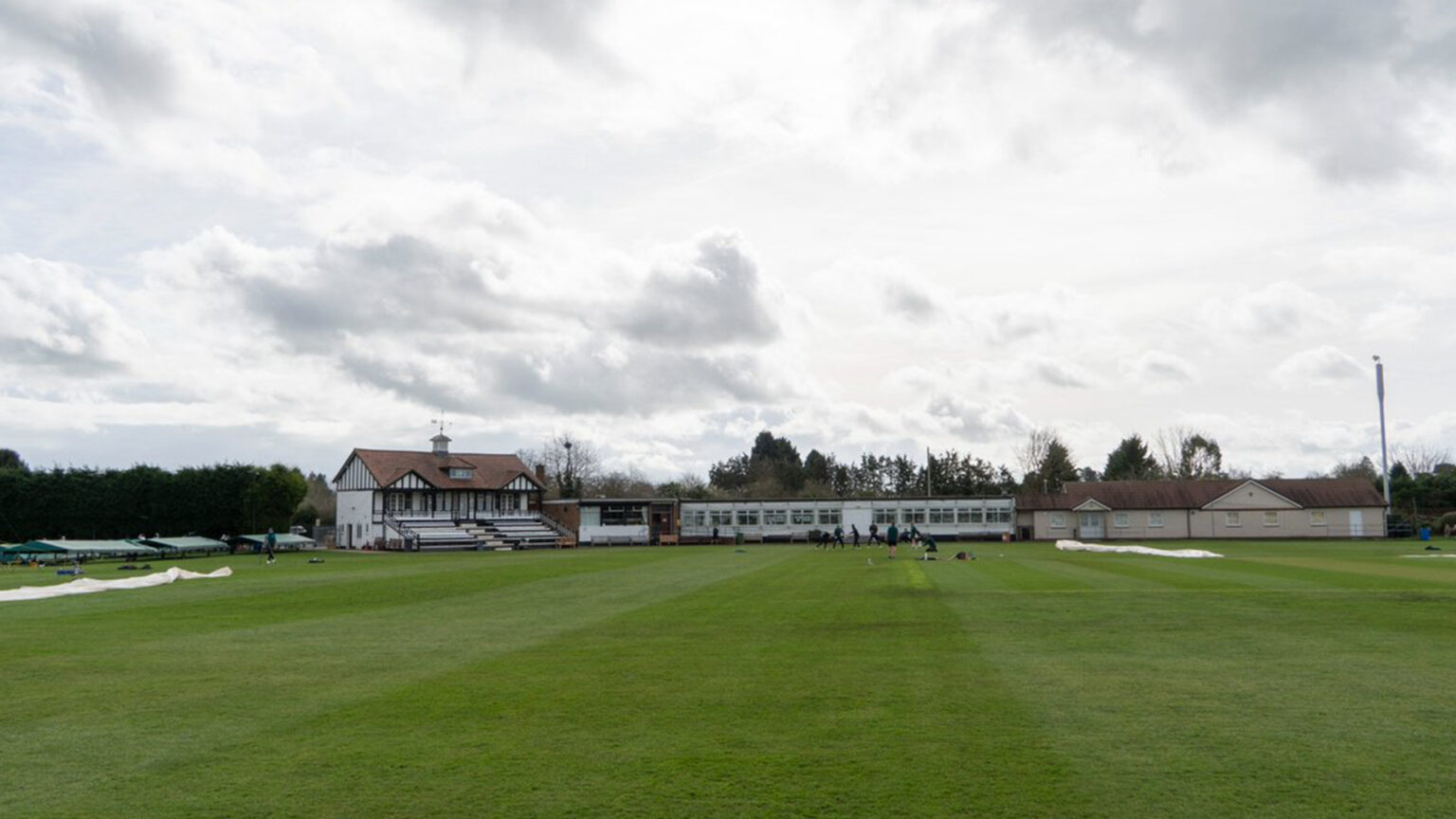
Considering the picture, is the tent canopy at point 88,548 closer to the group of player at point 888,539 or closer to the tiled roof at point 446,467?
the tiled roof at point 446,467

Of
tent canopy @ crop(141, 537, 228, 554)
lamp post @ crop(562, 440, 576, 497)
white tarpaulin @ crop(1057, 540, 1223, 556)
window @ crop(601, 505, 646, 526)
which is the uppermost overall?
lamp post @ crop(562, 440, 576, 497)

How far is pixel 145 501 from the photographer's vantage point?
6369cm

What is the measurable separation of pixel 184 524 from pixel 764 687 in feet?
207

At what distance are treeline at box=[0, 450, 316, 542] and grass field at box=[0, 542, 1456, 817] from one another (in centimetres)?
4727

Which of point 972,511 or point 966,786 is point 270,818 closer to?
point 966,786

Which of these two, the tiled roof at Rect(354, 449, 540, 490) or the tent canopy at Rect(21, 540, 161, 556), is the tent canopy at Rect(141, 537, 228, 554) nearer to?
the tent canopy at Rect(21, 540, 161, 556)

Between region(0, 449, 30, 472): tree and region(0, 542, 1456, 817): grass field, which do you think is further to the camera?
region(0, 449, 30, 472): tree

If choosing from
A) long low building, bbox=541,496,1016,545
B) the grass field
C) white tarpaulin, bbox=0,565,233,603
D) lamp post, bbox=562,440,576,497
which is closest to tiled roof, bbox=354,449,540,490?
long low building, bbox=541,496,1016,545

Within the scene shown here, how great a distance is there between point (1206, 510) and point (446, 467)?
53.2m

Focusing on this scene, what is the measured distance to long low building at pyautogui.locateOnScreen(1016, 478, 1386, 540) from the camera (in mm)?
72688

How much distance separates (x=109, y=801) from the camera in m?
6.93

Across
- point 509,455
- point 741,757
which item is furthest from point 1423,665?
point 509,455

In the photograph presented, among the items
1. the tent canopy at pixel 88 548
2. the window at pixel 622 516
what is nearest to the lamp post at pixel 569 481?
the window at pixel 622 516

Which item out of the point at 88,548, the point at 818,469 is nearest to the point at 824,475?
the point at 818,469
